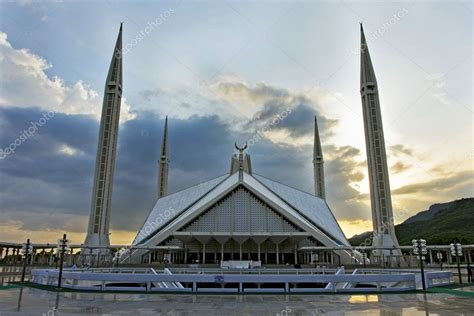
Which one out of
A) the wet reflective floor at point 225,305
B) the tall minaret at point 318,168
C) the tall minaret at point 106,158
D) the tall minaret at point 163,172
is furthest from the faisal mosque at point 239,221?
the wet reflective floor at point 225,305

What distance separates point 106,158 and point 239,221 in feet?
52.1

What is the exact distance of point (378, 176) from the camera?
3947 cm

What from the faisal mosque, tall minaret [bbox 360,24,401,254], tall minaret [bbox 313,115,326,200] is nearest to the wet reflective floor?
the faisal mosque

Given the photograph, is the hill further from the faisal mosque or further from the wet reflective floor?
the wet reflective floor

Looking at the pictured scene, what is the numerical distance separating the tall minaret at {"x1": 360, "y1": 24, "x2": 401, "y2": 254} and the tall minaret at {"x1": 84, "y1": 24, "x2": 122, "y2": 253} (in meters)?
27.9

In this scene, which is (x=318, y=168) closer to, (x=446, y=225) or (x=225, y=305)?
(x=446, y=225)

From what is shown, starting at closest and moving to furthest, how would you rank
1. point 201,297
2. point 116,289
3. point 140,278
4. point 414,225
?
1. point 201,297
2. point 140,278
3. point 116,289
4. point 414,225

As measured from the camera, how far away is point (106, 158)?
39344 millimetres

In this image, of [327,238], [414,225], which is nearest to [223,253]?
[327,238]

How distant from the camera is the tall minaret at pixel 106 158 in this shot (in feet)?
123

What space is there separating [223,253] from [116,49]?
2664 cm

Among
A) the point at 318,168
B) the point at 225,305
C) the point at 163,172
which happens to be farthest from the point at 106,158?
the point at 318,168

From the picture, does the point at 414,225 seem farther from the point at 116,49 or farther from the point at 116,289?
the point at 116,289

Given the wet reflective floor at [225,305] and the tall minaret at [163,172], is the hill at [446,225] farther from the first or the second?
the wet reflective floor at [225,305]
